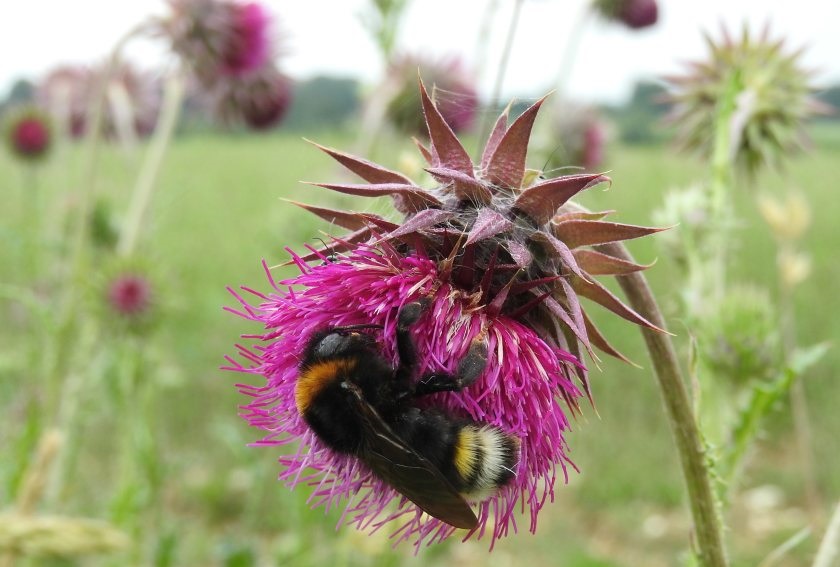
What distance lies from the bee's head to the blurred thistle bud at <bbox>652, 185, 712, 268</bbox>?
188cm

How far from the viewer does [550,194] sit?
189cm

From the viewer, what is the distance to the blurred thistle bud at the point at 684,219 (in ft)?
11.4

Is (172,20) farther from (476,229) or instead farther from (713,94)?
(476,229)

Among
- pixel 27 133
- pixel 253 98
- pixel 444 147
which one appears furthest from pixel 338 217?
pixel 27 133

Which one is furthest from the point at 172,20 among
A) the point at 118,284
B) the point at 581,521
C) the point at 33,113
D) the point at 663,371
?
the point at 581,521

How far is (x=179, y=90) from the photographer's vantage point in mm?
5184

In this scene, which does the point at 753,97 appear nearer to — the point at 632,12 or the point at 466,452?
the point at 466,452

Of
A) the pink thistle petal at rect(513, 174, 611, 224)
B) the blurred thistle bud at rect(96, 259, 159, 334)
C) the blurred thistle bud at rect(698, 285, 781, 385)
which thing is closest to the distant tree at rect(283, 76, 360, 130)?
the blurred thistle bud at rect(96, 259, 159, 334)

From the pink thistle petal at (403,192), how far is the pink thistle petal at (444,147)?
9 cm

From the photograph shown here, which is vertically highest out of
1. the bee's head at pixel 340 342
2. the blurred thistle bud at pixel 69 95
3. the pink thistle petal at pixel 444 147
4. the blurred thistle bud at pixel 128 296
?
the pink thistle petal at pixel 444 147

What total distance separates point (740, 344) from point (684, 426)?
4.84ft

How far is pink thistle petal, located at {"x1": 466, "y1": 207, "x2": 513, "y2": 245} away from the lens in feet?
5.93

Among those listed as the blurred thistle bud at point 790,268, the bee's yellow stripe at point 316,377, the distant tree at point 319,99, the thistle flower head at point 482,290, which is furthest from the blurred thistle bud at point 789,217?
the distant tree at point 319,99

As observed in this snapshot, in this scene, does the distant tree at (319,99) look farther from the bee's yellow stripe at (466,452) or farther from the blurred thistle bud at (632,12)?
the bee's yellow stripe at (466,452)
